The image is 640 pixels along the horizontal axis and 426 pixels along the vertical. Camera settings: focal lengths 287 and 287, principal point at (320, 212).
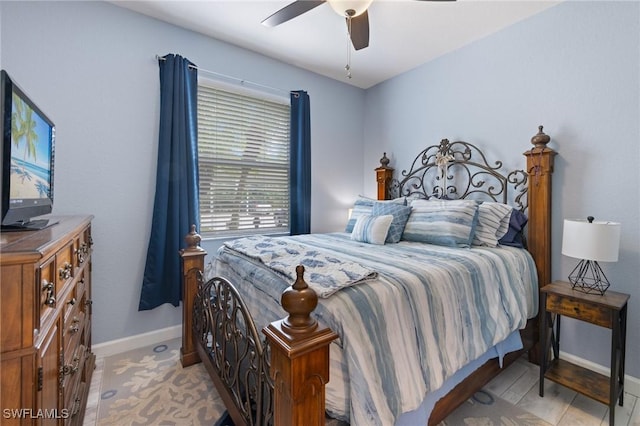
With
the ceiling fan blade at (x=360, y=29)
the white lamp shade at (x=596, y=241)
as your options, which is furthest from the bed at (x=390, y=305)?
the ceiling fan blade at (x=360, y=29)

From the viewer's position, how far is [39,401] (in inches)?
32.8

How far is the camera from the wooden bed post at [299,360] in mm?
781

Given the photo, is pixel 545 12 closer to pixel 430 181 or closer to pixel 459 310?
pixel 430 181

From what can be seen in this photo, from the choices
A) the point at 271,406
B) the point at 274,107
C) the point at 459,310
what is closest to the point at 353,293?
the point at 271,406

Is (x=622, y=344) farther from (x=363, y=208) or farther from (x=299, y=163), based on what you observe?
(x=299, y=163)

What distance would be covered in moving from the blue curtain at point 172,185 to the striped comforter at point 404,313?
25.9 inches

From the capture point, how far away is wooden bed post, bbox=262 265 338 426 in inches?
30.7

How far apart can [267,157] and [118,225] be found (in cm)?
152

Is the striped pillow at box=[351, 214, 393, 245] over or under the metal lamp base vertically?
over

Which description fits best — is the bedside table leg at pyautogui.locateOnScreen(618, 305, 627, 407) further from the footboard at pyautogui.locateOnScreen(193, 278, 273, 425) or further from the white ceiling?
the white ceiling

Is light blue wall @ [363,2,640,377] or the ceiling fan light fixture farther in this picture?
light blue wall @ [363,2,640,377]

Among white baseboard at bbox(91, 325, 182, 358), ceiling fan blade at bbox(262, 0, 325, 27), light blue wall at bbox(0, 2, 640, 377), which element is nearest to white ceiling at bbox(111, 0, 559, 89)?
light blue wall at bbox(0, 2, 640, 377)

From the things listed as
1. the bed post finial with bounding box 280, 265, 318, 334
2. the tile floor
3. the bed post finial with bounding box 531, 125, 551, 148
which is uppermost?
the bed post finial with bounding box 531, 125, 551, 148

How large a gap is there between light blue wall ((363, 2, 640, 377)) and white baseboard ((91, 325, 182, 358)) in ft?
10.4
